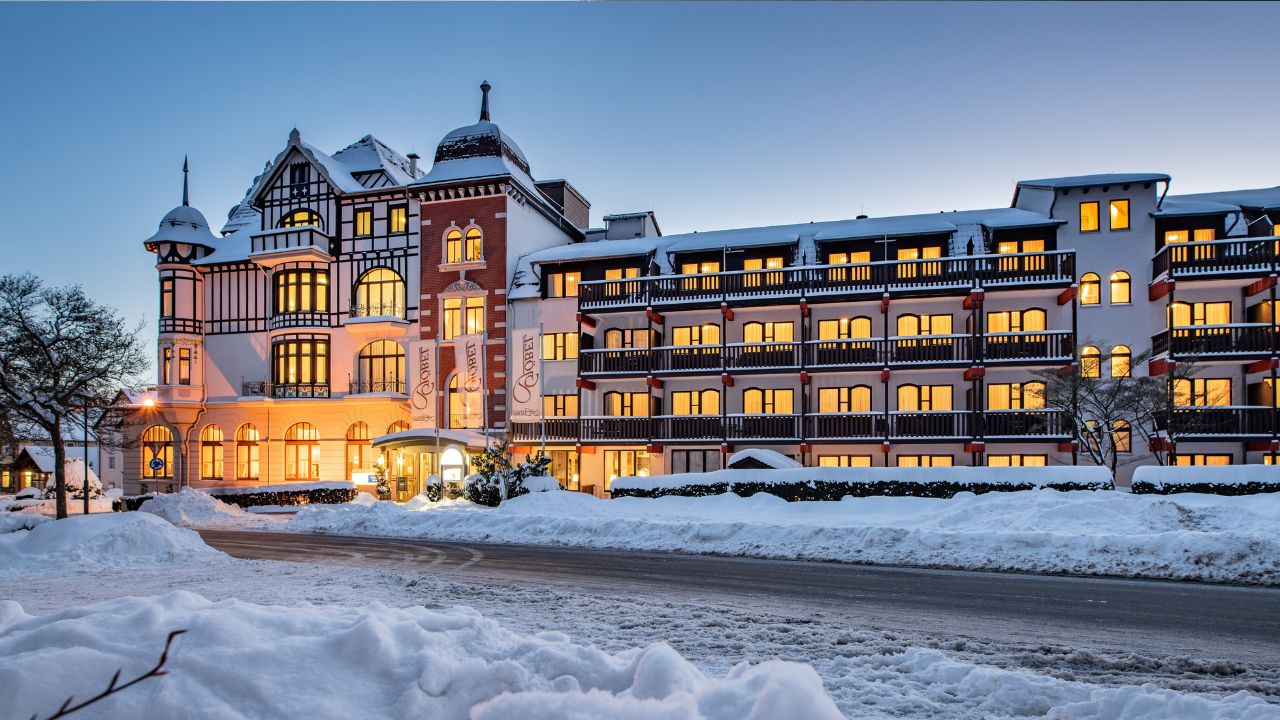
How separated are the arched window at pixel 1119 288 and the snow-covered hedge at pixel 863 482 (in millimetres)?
13320

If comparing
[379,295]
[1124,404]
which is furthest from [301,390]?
[1124,404]

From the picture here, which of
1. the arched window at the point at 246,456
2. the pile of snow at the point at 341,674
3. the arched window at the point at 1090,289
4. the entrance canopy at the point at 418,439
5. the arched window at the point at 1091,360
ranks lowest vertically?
the arched window at the point at 246,456

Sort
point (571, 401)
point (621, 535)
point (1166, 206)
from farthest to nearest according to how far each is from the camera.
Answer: point (571, 401) < point (1166, 206) < point (621, 535)

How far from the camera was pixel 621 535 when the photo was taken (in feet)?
69.4

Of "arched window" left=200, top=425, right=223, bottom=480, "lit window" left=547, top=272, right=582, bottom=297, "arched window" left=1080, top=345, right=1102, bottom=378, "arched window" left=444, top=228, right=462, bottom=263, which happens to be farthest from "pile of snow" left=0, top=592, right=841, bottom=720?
"arched window" left=200, top=425, right=223, bottom=480

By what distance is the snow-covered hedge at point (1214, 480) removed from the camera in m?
22.3

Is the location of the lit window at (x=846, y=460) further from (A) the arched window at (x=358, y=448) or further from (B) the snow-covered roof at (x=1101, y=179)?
(A) the arched window at (x=358, y=448)

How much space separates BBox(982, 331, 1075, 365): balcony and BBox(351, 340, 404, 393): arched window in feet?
91.6

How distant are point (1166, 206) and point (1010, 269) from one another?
7861 millimetres

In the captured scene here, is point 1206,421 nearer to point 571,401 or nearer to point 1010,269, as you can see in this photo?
point 1010,269

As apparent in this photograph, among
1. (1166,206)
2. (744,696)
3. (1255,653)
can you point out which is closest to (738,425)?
(1166,206)

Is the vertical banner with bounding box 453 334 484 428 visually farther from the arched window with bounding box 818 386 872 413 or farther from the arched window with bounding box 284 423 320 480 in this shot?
the arched window with bounding box 818 386 872 413

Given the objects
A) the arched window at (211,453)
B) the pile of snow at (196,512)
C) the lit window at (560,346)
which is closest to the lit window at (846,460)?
the lit window at (560,346)

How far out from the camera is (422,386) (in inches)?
1570
